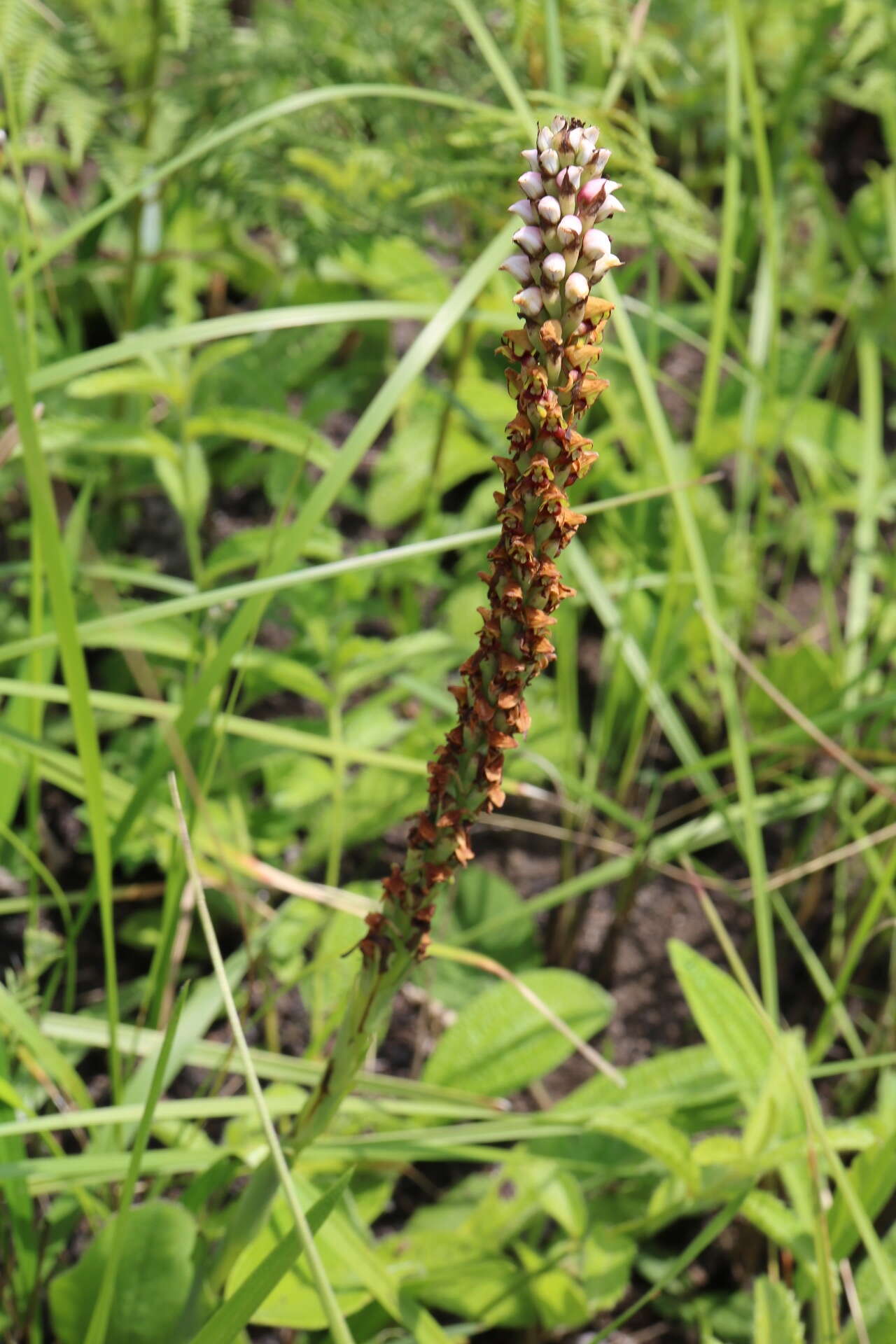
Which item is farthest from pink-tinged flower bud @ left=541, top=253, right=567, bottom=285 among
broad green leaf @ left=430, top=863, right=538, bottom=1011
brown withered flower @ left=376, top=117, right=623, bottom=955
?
broad green leaf @ left=430, top=863, right=538, bottom=1011

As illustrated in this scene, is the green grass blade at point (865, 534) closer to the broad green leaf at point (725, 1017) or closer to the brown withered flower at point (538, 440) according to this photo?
the broad green leaf at point (725, 1017)

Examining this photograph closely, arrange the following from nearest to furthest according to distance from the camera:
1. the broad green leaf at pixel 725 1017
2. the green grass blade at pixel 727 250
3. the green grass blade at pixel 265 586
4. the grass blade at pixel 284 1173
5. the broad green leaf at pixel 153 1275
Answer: the grass blade at pixel 284 1173, the green grass blade at pixel 265 586, the broad green leaf at pixel 153 1275, the broad green leaf at pixel 725 1017, the green grass blade at pixel 727 250

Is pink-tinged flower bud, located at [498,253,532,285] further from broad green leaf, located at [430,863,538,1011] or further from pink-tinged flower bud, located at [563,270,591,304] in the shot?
broad green leaf, located at [430,863,538,1011]

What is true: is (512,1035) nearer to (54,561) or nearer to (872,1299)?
(872,1299)

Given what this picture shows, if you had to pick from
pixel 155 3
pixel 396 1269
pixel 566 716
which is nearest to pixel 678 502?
pixel 566 716

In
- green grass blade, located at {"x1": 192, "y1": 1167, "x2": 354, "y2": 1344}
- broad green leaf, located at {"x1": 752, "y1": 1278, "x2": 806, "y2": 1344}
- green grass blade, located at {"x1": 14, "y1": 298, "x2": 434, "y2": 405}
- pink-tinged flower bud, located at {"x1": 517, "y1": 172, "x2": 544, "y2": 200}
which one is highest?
pink-tinged flower bud, located at {"x1": 517, "y1": 172, "x2": 544, "y2": 200}

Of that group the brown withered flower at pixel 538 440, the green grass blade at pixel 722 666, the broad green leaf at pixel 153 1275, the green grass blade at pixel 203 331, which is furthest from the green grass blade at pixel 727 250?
the broad green leaf at pixel 153 1275

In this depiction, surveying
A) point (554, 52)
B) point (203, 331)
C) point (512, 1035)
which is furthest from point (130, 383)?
point (512, 1035)
